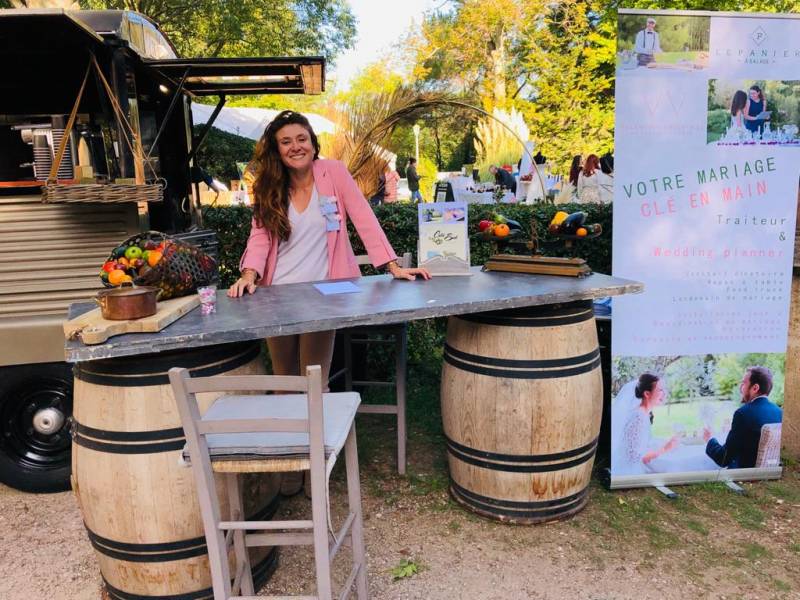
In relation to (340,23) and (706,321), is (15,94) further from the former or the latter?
(340,23)

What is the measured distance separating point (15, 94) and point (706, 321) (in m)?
4.95

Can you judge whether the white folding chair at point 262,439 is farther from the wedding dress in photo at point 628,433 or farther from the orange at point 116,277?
the wedding dress in photo at point 628,433

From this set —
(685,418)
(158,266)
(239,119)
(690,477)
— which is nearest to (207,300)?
(158,266)

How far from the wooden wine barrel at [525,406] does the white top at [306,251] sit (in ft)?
2.61

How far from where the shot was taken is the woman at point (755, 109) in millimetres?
3193

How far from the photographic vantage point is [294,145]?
9.89 ft

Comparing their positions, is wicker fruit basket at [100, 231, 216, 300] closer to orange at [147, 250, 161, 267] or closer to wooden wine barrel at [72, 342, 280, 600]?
orange at [147, 250, 161, 267]

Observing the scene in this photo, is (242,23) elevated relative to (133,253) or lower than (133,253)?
elevated

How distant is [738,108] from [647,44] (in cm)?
61

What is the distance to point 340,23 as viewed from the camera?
18.1 m

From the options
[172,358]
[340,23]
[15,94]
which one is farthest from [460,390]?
[340,23]

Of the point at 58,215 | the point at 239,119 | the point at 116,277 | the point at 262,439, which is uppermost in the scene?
the point at 239,119

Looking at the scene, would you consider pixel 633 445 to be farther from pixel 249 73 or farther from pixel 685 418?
pixel 249 73

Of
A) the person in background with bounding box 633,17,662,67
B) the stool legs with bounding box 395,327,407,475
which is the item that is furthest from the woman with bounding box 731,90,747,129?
the stool legs with bounding box 395,327,407,475
